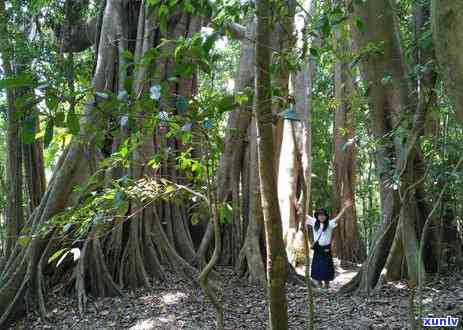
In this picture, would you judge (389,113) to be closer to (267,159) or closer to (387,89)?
(387,89)

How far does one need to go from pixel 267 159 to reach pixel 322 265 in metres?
5.04

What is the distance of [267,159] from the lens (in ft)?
8.19

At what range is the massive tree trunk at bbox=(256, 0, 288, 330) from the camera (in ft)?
8.09

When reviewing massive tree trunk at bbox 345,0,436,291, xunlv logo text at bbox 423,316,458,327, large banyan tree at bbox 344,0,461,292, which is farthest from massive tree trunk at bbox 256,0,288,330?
massive tree trunk at bbox 345,0,436,291

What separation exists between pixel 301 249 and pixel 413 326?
5.30m

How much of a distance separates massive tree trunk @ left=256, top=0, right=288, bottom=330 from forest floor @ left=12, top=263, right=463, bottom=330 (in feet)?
8.06

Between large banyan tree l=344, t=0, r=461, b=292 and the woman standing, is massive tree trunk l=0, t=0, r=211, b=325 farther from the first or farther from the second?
large banyan tree l=344, t=0, r=461, b=292

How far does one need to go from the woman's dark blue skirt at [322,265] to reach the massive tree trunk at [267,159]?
4.75 m

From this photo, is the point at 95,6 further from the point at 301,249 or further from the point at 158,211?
the point at 301,249

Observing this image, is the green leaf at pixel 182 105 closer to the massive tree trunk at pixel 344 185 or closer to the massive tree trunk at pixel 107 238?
the massive tree trunk at pixel 107 238

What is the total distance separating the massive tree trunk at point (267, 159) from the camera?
247 cm

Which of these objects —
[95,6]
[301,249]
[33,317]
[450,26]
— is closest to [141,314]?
[33,317]

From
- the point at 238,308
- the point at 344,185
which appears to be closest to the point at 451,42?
the point at 238,308

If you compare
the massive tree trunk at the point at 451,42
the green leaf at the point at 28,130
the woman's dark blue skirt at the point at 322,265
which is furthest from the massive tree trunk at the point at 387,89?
the green leaf at the point at 28,130
